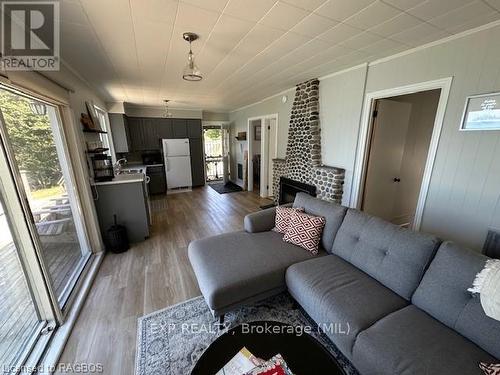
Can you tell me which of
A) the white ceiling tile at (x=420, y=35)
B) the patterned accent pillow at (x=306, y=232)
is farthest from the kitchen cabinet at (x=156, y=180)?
the white ceiling tile at (x=420, y=35)

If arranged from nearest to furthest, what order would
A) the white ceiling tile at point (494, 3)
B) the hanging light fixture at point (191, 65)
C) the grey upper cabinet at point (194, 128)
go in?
the white ceiling tile at point (494, 3)
the hanging light fixture at point (191, 65)
the grey upper cabinet at point (194, 128)

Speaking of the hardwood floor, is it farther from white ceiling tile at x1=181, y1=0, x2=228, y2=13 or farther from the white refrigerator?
white ceiling tile at x1=181, y1=0, x2=228, y2=13

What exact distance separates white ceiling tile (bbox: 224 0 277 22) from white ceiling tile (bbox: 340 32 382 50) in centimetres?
96

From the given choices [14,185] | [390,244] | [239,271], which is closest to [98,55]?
[14,185]

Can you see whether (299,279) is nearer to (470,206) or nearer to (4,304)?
(470,206)

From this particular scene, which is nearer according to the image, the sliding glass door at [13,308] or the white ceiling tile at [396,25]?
the sliding glass door at [13,308]

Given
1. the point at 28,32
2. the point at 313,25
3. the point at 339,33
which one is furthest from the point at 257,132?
the point at 28,32

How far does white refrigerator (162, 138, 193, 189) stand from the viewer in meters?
5.66

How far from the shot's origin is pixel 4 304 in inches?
52.8

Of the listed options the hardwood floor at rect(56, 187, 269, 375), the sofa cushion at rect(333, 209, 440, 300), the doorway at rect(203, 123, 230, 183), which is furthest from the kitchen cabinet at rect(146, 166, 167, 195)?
the sofa cushion at rect(333, 209, 440, 300)

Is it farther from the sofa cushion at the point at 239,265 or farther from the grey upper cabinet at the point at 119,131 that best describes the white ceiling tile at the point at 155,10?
the grey upper cabinet at the point at 119,131

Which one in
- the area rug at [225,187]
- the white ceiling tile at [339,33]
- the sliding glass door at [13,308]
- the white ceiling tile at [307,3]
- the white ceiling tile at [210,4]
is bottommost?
the area rug at [225,187]

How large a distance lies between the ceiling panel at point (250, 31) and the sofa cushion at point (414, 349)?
2.06 meters

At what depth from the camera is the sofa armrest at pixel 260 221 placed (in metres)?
2.32
